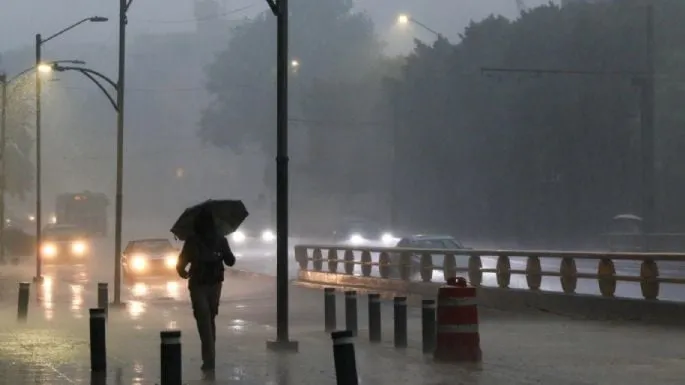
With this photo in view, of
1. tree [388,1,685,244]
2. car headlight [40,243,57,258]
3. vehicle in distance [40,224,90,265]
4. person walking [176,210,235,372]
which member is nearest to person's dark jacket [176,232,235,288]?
person walking [176,210,235,372]

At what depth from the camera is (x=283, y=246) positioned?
1786 centimetres

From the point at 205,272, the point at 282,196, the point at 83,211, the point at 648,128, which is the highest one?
the point at 648,128

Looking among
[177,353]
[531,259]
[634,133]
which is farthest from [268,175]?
[177,353]

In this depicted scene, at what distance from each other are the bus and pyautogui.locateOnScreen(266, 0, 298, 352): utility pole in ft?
239

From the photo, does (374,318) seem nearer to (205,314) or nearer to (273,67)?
(205,314)

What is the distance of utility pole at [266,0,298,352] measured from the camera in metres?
17.6

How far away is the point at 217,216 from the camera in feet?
50.4

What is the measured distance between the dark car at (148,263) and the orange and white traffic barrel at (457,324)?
2652 centimetres

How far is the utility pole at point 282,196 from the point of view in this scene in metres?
17.6

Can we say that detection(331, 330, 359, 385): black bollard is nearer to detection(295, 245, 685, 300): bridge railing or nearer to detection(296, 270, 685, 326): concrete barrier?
detection(296, 270, 685, 326): concrete barrier

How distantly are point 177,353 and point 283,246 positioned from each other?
6112 millimetres

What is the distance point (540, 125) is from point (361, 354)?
50945 mm

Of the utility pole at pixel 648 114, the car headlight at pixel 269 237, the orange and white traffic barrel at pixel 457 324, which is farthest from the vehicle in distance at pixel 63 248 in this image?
the orange and white traffic barrel at pixel 457 324

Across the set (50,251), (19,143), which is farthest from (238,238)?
(50,251)
